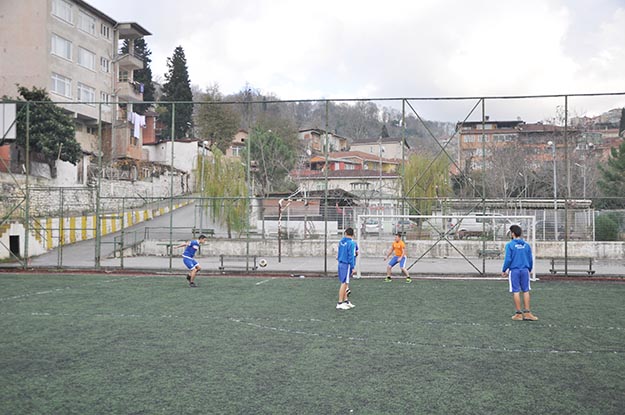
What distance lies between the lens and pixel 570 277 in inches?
765

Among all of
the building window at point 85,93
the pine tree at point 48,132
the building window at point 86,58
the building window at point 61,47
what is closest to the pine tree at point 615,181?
the pine tree at point 48,132

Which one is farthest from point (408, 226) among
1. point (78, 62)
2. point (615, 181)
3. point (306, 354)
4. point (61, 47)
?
point (78, 62)

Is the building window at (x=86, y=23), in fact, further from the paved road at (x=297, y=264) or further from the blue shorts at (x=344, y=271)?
the blue shorts at (x=344, y=271)

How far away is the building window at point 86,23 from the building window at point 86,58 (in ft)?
5.52

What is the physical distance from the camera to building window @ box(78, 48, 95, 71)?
44.3 m

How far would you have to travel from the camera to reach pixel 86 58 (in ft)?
148

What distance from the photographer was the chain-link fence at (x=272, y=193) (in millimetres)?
23125

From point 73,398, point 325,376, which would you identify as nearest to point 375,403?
point 325,376

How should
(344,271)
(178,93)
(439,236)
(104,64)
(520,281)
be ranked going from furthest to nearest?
(178,93), (104,64), (439,236), (344,271), (520,281)

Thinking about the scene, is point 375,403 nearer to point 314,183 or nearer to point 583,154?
point 314,183

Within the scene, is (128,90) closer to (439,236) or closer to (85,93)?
(85,93)

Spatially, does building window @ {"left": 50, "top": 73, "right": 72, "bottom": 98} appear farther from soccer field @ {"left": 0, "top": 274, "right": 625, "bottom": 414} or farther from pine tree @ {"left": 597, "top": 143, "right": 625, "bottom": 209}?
pine tree @ {"left": 597, "top": 143, "right": 625, "bottom": 209}

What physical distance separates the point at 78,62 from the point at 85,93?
255cm

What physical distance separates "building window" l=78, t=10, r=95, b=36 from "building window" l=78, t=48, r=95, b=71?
1.68 metres
